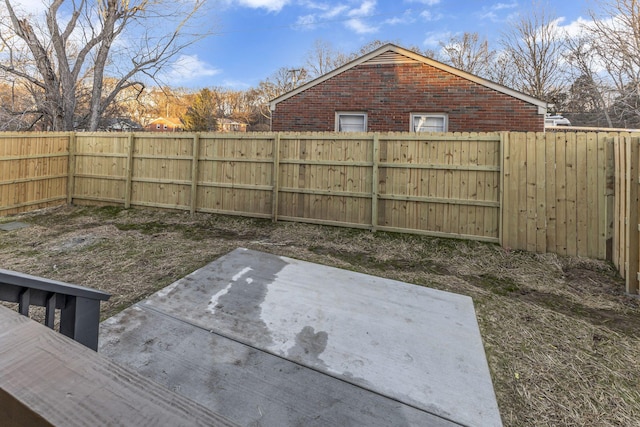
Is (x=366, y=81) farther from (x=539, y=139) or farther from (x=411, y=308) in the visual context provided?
(x=411, y=308)

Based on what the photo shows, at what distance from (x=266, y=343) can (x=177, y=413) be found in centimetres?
227

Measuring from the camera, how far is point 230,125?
40.3m

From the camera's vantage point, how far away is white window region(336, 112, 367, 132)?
31.0 ft

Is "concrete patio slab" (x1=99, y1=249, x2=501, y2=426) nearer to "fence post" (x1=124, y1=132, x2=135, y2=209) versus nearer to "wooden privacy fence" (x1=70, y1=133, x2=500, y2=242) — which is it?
"wooden privacy fence" (x1=70, y1=133, x2=500, y2=242)

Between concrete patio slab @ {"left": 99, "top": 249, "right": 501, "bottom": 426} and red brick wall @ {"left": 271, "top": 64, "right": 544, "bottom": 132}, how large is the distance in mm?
6280

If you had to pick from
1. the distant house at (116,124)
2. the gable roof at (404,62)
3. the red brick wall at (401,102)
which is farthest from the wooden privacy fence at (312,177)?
the distant house at (116,124)

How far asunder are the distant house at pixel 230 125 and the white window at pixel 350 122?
3141 cm

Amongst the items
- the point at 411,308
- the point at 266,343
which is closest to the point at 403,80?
the point at 411,308

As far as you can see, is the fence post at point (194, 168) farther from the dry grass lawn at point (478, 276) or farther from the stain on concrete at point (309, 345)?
the stain on concrete at point (309, 345)

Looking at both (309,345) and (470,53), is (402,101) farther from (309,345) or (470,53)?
(470,53)

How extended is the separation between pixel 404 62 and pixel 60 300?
31.2 ft

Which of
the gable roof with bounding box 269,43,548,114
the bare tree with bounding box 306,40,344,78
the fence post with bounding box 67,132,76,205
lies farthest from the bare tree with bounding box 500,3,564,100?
the fence post with bounding box 67,132,76,205

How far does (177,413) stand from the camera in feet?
1.89

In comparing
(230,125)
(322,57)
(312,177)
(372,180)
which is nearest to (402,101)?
(372,180)
